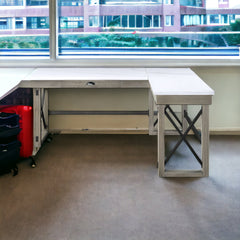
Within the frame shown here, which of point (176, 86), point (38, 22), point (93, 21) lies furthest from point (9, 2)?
point (176, 86)

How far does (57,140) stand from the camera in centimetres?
463

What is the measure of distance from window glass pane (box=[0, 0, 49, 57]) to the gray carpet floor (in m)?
1.32

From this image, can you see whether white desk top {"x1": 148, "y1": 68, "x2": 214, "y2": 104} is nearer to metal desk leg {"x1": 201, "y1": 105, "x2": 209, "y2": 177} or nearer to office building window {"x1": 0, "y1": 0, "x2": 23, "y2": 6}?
metal desk leg {"x1": 201, "y1": 105, "x2": 209, "y2": 177}

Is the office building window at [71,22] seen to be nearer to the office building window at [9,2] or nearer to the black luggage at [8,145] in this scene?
the office building window at [9,2]

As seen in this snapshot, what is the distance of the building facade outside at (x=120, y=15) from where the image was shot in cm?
482

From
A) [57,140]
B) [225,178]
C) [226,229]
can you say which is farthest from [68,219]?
[57,140]

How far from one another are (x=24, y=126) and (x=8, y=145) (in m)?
0.45

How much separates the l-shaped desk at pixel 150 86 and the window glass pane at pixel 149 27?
1.26 ft

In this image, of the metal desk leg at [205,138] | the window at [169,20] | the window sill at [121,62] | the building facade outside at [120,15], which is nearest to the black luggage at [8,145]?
the window sill at [121,62]

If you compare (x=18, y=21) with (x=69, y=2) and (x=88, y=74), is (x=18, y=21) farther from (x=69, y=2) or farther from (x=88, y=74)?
(x=88, y=74)

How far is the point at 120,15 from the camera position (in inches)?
191

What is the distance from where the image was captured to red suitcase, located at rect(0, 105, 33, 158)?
3991 mm

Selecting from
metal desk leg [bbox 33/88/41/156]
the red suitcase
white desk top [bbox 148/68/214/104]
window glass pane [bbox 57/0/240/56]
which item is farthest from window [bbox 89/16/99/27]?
the red suitcase

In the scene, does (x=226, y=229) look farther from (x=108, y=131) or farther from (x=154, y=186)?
(x=108, y=131)
